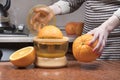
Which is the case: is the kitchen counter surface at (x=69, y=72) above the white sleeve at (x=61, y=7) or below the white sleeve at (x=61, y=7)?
below

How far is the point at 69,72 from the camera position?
1.01m

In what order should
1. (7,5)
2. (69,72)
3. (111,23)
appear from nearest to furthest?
(69,72) < (111,23) < (7,5)

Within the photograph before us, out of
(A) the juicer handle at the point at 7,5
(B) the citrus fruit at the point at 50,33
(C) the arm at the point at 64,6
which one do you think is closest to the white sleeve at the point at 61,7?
(C) the arm at the point at 64,6

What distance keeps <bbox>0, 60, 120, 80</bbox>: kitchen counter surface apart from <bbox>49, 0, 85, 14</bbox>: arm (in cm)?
39

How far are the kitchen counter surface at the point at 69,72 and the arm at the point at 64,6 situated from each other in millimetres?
389

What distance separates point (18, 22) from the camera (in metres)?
2.26

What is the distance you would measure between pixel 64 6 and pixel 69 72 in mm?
576

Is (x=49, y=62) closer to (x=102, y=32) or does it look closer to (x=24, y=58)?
(x=24, y=58)

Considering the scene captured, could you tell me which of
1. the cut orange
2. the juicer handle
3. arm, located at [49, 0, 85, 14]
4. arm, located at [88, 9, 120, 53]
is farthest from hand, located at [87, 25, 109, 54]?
the juicer handle

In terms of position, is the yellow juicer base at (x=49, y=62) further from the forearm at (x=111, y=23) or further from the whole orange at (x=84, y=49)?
the forearm at (x=111, y=23)

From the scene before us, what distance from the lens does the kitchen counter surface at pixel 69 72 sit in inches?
36.2

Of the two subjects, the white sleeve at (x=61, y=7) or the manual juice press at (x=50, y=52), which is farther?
the white sleeve at (x=61, y=7)

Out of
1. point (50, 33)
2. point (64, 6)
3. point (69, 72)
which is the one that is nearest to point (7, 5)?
point (64, 6)

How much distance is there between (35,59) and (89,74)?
23 cm
